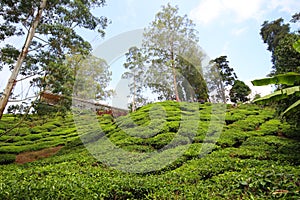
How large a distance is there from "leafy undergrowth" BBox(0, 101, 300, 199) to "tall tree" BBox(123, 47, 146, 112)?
1003 centimetres

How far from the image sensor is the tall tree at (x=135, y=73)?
24.5 m

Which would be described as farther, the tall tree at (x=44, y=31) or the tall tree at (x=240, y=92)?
the tall tree at (x=240, y=92)

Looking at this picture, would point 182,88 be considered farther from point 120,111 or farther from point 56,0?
point 56,0

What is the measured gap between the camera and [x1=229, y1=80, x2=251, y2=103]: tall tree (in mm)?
25062

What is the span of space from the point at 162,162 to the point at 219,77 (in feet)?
78.8

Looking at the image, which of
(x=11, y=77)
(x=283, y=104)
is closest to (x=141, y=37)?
(x=11, y=77)

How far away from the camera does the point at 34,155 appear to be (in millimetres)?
10008

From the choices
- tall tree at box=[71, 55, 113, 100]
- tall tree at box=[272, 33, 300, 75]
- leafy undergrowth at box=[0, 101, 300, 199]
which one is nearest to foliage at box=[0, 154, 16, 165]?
leafy undergrowth at box=[0, 101, 300, 199]

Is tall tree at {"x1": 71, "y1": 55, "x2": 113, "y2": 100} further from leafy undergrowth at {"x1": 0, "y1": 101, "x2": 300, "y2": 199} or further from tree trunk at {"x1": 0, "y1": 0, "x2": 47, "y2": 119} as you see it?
tree trunk at {"x1": 0, "y1": 0, "x2": 47, "y2": 119}

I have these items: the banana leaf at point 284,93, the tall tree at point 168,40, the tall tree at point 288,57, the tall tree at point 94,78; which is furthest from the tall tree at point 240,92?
the banana leaf at point 284,93

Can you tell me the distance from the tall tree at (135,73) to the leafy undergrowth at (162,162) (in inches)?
395

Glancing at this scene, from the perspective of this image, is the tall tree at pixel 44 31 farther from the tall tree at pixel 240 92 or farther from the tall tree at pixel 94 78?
→ the tall tree at pixel 240 92

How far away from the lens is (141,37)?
22562 millimetres

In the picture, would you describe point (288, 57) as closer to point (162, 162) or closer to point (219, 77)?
point (162, 162)
